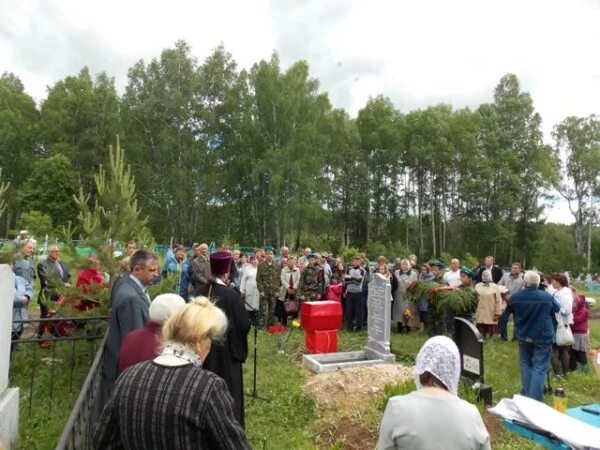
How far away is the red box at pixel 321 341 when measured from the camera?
870cm

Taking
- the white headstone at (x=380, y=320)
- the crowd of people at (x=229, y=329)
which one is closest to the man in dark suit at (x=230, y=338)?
the crowd of people at (x=229, y=329)

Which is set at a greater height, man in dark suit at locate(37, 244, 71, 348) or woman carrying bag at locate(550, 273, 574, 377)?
man in dark suit at locate(37, 244, 71, 348)

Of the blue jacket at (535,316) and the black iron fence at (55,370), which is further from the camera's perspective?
the blue jacket at (535,316)

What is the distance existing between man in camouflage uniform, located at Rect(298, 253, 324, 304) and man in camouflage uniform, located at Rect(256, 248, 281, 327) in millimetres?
551

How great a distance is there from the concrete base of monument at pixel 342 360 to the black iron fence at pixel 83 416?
4.41 metres

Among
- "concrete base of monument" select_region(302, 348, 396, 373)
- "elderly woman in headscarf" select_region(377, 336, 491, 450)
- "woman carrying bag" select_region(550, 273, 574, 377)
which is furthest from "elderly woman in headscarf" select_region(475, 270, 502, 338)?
"elderly woman in headscarf" select_region(377, 336, 491, 450)

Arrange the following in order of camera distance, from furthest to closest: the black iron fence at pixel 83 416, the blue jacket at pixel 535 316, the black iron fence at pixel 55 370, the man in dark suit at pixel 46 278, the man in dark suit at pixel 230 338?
the man in dark suit at pixel 46 278
the blue jacket at pixel 535 316
the black iron fence at pixel 55 370
the man in dark suit at pixel 230 338
the black iron fence at pixel 83 416

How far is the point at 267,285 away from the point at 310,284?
0.98 meters

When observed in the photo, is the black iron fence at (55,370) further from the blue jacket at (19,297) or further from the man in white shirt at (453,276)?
the man in white shirt at (453,276)

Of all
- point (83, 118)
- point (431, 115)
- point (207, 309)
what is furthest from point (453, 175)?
point (207, 309)

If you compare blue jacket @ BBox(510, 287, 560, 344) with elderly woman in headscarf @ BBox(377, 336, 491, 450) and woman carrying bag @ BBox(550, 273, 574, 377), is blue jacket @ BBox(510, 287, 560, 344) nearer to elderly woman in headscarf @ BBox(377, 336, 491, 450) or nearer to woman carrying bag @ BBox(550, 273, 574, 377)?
woman carrying bag @ BBox(550, 273, 574, 377)

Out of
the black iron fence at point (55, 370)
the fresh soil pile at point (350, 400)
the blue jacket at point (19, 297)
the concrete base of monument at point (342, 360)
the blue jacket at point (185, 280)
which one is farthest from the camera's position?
the blue jacket at point (185, 280)

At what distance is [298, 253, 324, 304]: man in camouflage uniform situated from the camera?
11.3m

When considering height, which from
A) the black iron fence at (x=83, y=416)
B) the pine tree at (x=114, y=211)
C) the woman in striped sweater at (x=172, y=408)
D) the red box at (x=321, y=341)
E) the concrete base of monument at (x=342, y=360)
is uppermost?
the pine tree at (x=114, y=211)
